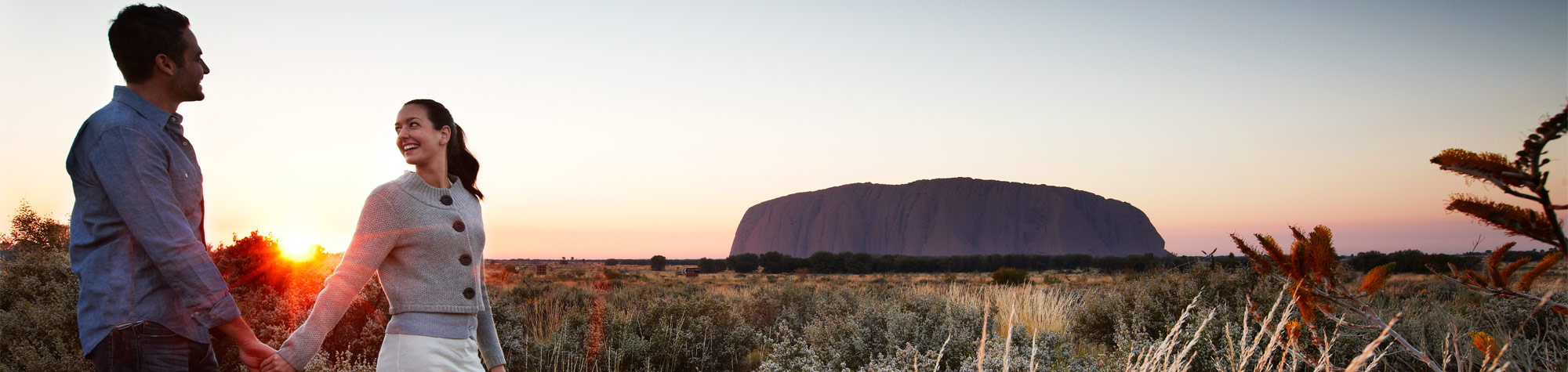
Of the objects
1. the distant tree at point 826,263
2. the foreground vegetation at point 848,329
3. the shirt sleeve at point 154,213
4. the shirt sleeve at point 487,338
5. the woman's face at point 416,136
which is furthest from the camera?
the distant tree at point 826,263

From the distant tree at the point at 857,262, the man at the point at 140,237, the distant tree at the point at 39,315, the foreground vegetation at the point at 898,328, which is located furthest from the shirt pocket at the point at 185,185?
the distant tree at the point at 857,262

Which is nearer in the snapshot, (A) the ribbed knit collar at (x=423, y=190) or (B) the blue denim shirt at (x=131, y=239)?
(B) the blue denim shirt at (x=131, y=239)

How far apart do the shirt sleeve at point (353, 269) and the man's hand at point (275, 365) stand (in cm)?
1

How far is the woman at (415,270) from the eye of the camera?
2.01 m

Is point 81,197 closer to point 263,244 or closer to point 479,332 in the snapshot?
point 479,332

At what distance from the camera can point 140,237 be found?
70.0 inches

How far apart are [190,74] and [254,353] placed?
0.81m

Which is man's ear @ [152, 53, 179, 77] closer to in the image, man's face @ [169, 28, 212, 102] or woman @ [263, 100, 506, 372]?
man's face @ [169, 28, 212, 102]

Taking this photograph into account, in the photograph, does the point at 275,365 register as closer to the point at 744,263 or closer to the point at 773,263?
the point at 773,263

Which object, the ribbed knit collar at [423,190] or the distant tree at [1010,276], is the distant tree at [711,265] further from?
the ribbed knit collar at [423,190]

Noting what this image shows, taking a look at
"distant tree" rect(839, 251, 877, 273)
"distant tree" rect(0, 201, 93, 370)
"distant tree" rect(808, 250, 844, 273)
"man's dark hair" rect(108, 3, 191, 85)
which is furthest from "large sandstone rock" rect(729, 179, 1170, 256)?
"man's dark hair" rect(108, 3, 191, 85)

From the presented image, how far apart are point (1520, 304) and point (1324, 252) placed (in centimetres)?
813

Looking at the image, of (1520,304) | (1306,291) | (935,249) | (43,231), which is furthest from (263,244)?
(935,249)

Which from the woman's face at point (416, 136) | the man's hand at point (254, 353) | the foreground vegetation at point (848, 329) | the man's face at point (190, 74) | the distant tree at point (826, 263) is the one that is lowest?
the foreground vegetation at point (848, 329)
